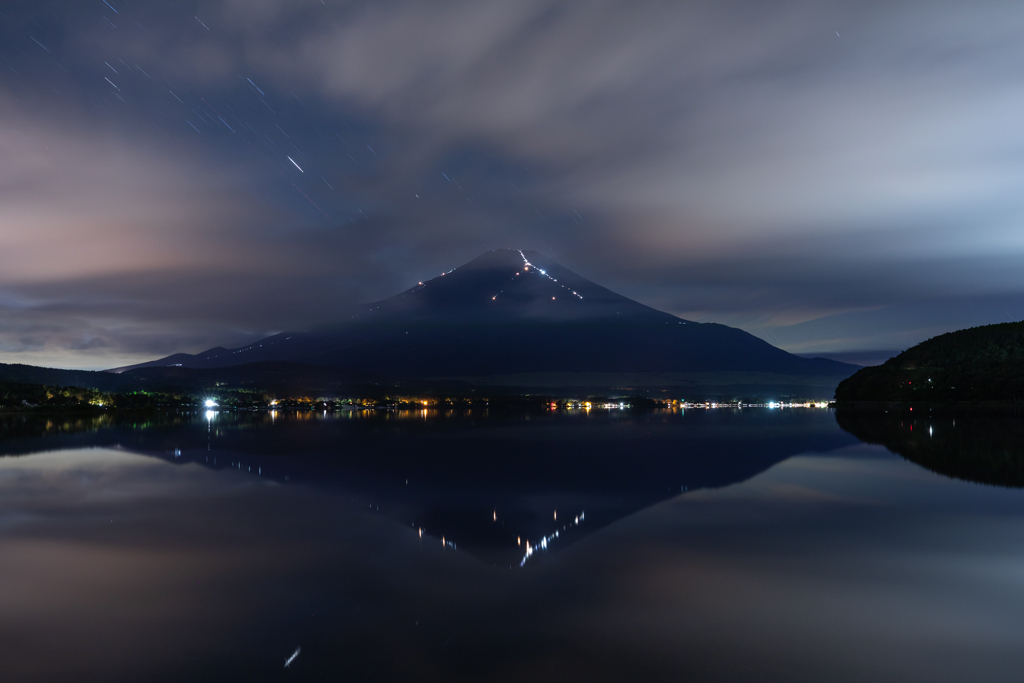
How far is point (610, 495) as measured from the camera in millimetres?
16312

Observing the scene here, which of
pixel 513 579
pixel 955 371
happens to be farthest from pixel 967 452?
pixel 955 371

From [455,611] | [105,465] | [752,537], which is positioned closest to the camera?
[455,611]

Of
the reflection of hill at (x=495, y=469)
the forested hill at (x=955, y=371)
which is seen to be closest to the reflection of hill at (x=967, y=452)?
the reflection of hill at (x=495, y=469)

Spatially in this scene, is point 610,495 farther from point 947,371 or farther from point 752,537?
point 947,371

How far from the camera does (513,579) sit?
888 cm

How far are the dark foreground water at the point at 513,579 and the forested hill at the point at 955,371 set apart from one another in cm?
8835

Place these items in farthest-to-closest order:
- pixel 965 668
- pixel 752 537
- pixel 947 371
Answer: pixel 947 371 < pixel 752 537 < pixel 965 668

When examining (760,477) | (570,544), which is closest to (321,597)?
(570,544)

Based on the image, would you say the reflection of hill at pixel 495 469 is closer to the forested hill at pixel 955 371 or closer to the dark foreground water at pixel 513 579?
the dark foreground water at pixel 513 579

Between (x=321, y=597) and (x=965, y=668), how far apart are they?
6566 millimetres

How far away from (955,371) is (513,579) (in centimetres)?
11372

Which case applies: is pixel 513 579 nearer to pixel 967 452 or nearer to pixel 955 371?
pixel 967 452

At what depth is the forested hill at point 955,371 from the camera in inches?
3607

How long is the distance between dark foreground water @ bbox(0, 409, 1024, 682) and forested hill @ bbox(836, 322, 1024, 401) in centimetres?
8835
